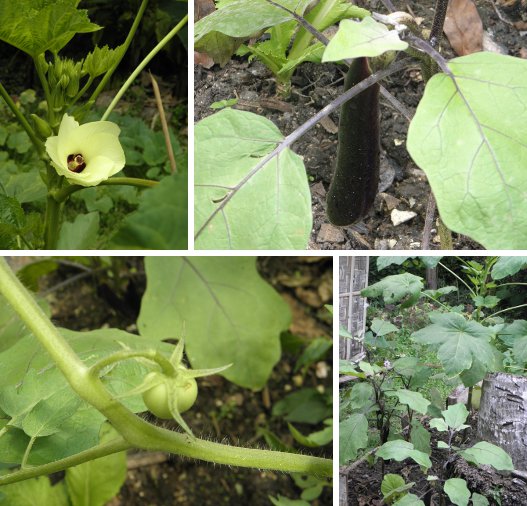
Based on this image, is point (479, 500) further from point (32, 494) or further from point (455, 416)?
point (32, 494)


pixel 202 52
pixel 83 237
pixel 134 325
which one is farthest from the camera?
pixel 134 325

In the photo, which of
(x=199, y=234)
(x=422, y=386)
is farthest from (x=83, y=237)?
(x=422, y=386)

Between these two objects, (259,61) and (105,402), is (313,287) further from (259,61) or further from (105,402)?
(105,402)

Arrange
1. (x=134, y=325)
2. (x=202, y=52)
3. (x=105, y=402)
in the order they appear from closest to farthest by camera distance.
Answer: (x=105, y=402) < (x=202, y=52) < (x=134, y=325)

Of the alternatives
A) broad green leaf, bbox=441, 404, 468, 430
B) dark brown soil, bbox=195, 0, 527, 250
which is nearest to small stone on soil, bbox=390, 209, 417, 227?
dark brown soil, bbox=195, 0, 527, 250

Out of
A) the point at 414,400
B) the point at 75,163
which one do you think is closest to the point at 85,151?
the point at 75,163

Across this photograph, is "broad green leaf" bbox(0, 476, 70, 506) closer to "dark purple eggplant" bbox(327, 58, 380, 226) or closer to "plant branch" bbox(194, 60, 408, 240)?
"plant branch" bbox(194, 60, 408, 240)
